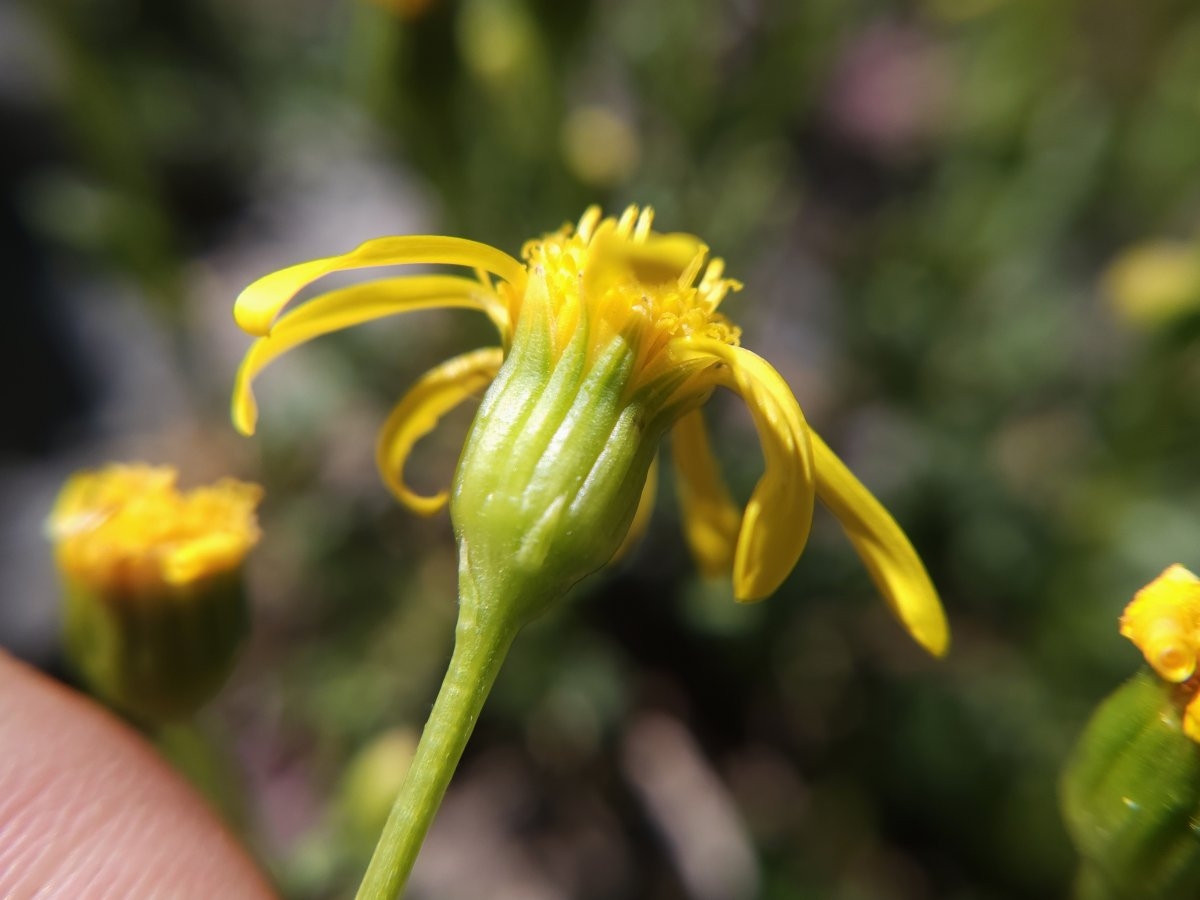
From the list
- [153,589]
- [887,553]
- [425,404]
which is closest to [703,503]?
[887,553]

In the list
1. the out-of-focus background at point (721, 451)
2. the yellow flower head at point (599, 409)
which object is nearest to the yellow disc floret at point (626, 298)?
the yellow flower head at point (599, 409)

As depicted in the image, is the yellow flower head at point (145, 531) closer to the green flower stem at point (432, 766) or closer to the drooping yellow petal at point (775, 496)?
the green flower stem at point (432, 766)

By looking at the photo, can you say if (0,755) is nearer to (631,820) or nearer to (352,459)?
(631,820)

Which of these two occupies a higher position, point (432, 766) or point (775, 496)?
point (775, 496)

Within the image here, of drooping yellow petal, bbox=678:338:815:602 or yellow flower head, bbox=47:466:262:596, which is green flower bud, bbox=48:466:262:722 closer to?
yellow flower head, bbox=47:466:262:596

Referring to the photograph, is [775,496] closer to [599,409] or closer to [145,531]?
[599,409]
